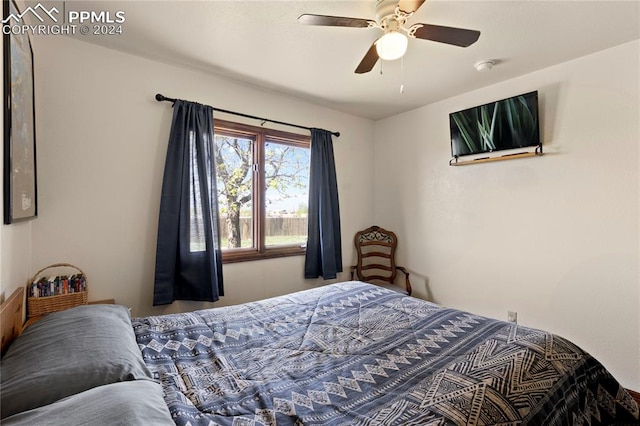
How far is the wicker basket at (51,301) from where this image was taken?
1.81 metres

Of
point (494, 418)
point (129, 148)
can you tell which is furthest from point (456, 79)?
point (129, 148)

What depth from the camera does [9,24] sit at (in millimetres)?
1308

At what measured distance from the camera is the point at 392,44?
5.28 ft

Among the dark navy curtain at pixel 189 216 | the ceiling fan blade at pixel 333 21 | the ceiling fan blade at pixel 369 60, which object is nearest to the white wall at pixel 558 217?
the ceiling fan blade at pixel 369 60

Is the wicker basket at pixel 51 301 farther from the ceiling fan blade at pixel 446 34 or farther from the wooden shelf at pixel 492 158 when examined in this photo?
the wooden shelf at pixel 492 158

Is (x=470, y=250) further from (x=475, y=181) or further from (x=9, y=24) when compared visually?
(x=9, y=24)

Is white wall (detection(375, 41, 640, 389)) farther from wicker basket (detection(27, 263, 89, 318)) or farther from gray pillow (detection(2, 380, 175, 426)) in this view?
wicker basket (detection(27, 263, 89, 318))

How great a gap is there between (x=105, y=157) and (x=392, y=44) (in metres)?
2.19

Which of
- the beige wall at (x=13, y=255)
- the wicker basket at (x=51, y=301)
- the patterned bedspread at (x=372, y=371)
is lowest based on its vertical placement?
the patterned bedspread at (x=372, y=371)

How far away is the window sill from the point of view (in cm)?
284

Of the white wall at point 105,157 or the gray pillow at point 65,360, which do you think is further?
the white wall at point 105,157

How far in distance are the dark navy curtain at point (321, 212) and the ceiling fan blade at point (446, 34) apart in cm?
184

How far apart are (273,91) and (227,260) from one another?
1.81 meters

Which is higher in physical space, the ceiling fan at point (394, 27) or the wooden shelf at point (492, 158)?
the ceiling fan at point (394, 27)
